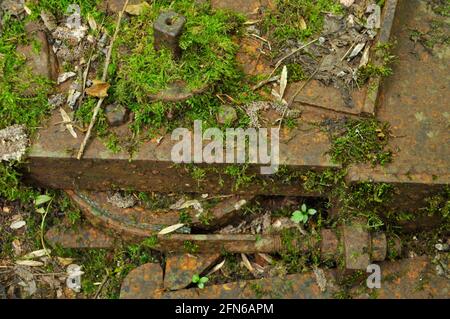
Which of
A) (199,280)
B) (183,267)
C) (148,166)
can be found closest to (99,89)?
(148,166)

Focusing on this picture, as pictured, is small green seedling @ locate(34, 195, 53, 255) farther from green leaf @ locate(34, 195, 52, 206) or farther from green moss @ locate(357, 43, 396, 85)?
green moss @ locate(357, 43, 396, 85)

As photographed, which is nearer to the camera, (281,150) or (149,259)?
(281,150)

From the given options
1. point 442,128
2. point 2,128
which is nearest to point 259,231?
point 442,128

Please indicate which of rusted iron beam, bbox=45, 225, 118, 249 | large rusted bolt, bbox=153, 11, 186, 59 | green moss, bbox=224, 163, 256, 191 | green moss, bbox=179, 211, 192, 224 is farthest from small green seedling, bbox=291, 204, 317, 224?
large rusted bolt, bbox=153, 11, 186, 59

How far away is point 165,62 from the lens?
10.1 feet

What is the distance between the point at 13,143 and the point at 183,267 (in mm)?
1268

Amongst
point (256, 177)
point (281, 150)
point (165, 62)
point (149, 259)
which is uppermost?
point (165, 62)

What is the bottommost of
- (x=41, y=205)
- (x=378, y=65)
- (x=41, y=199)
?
(x=41, y=205)

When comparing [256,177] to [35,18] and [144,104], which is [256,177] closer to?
[144,104]

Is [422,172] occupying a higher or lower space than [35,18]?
lower

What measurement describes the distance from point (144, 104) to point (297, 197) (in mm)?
1199

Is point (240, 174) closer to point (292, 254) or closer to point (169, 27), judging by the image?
point (292, 254)

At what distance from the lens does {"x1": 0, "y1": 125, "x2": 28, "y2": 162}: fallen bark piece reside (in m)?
3.06

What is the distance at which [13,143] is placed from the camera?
10.1ft
